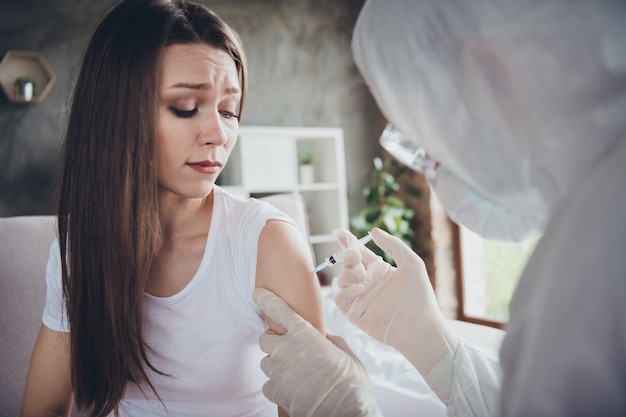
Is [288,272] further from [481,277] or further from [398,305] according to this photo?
[481,277]

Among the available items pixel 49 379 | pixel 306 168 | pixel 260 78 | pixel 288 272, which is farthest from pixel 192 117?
pixel 260 78

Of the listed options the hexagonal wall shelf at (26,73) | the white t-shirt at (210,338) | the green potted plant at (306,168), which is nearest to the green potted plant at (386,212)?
the green potted plant at (306,168)

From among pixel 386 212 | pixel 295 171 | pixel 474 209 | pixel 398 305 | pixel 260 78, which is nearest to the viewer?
pixel 474 209

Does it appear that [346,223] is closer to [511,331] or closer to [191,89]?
[191,89]

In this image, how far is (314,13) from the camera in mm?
4570

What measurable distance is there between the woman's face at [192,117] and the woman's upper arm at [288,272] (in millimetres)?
186

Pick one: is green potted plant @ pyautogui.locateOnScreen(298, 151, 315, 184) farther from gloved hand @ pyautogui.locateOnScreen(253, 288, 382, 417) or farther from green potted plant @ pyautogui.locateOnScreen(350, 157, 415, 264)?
gloved hand @ pyautogui.locateOnScreen(253, 288, 382, 417)

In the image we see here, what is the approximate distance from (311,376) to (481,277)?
3.85 meters

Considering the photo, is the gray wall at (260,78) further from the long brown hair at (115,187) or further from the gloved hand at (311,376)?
the gloved hand at (311,376)

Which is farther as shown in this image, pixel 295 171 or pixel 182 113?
pixel 295 171

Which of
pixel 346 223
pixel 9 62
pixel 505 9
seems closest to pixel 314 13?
pixel 346 223

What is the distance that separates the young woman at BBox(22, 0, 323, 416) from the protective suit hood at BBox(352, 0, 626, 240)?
506 mm

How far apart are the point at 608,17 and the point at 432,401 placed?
103 centimetres

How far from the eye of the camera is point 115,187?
1.05 m
